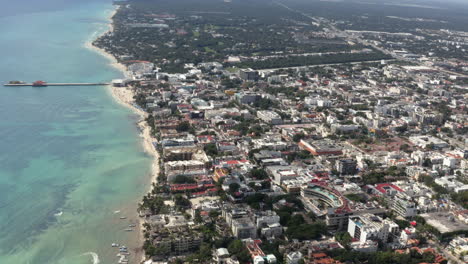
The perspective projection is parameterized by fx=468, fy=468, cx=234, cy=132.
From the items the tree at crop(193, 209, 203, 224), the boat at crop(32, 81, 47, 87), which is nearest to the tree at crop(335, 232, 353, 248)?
the tree at crop(193, 209, 203, 224)

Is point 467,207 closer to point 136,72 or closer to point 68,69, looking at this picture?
point 136,72

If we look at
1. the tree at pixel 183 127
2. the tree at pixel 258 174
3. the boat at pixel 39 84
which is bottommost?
the tree at pixel 258 174

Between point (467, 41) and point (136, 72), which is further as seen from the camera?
point (467, 41)

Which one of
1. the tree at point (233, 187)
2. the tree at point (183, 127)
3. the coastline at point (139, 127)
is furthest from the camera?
the tree at point (183, 127)

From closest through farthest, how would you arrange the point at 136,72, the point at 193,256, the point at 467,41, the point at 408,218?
1. the point at 193,256
2. the point at 408,218
3. the point at 136,72
4. the point at 467,41

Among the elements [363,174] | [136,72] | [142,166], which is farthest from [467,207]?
[136,72]

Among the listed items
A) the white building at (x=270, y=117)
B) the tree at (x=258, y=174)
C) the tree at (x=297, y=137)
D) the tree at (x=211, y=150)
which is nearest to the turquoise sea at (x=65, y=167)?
the tree at (x=211, y=150)

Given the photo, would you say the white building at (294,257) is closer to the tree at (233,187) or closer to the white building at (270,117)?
the tree at (233,187)

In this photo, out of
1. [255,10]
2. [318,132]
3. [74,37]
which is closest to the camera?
[318,132]

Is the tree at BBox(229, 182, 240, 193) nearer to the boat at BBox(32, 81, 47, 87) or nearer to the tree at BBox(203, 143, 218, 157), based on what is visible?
the tree at BBox(203, 143, 218, 157)
